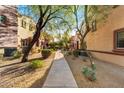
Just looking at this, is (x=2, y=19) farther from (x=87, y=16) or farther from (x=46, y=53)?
(x=87, y=16)

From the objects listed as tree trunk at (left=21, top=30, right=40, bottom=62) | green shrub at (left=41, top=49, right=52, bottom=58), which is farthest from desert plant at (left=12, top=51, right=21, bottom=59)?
green shrub at (left=41, top=49, right=52, bottom=58)

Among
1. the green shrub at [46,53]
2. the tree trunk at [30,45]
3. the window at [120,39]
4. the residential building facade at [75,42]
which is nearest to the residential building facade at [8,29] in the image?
the tree trunk at [30,45]

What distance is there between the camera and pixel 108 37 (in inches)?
426

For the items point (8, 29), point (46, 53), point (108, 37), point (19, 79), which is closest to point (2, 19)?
point (8, 29)

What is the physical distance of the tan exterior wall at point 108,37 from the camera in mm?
9461

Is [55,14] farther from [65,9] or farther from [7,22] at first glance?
[7,22]

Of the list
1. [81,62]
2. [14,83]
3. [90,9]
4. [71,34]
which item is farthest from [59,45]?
[14,83]

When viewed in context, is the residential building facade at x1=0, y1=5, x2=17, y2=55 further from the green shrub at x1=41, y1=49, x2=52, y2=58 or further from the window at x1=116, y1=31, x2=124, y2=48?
the window at x1=116, y1=31, x2=124, y2=48

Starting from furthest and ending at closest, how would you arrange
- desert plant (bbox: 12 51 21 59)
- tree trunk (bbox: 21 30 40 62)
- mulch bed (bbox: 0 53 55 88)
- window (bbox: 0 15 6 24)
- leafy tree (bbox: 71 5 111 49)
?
1. window (bbox: 0 15 6 24)
2. desert plant (bbox: 12 51 21 59)
3. tree trunk (bbox: 21 30 40 62)
4. leafy tree (bbox: 71 5 111 49)
5. mulch bed (bbox: 0 53 55 88)

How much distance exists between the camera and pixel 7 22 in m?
12.2

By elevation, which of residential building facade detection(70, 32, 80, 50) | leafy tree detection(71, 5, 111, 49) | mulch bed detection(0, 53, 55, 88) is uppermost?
leafy tree detection(71, 5, 111, 49)

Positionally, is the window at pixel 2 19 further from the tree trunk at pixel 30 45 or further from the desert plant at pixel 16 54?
the tree trunk at pixel 30 45

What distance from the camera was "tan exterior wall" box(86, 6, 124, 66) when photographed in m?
9.46
